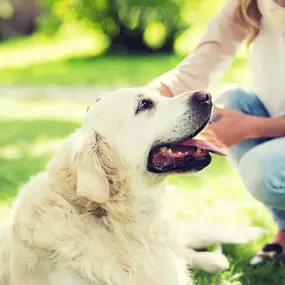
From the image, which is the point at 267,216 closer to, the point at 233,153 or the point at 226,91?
the point at 233,153

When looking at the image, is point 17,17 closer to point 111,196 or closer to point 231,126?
point 231,126

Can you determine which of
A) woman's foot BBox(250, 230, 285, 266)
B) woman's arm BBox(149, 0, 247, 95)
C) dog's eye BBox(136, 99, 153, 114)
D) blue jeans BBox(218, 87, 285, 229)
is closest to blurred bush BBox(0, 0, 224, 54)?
woman's arm BBox(149, 0, 247, 95)

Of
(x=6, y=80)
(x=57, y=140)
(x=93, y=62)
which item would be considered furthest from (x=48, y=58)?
(x=57, y=140)

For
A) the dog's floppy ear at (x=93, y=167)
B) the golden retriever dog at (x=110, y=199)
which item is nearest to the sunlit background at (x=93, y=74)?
the golden retriever dog at (x=110, y=199)

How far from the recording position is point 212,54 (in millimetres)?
3254

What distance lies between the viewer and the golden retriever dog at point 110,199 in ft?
8.25

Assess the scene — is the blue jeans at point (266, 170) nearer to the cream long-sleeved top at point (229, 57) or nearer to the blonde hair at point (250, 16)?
the cream long-sleeved top at point (229, 57)

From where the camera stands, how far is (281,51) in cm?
321

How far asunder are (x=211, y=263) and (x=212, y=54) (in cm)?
110

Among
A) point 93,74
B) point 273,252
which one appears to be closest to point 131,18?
point 93,74

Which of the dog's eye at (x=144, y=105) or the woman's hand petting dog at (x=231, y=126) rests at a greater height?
the dog's eye at (x=144, y=105)

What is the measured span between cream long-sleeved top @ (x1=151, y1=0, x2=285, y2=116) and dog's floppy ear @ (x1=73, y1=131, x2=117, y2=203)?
0.72 metres

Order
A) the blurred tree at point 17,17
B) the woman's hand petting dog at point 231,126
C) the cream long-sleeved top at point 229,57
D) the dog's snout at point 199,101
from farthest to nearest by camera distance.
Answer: the blurred tree at point 17,17 < the cream long-sleeved top at point 229,57 < the woman's hand petting dog at point 231,126 < the dog's snout at point 199,101

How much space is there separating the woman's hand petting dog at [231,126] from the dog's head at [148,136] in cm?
41
